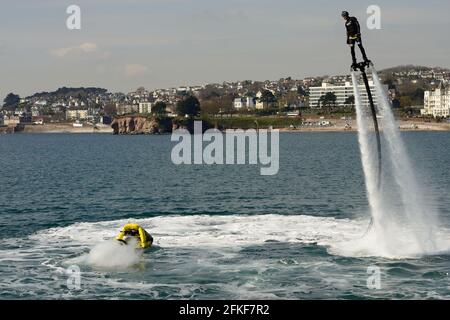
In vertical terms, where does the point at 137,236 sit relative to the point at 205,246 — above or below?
above

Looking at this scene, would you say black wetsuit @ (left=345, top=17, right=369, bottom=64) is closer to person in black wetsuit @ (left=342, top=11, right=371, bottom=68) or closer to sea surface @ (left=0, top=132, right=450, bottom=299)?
person in black wetsuit @ (left=342, top=11, right=371, bottom=68)

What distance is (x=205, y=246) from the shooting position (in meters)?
47.3

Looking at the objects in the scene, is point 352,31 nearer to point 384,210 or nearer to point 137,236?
point 384,210

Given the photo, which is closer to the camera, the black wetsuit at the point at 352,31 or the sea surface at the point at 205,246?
the black wetsuit at the point at 352,31

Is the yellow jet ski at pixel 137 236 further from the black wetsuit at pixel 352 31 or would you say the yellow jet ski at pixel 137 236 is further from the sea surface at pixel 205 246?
the black wetsuit at pixel 352 31

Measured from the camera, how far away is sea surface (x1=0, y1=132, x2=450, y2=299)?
37.8 m

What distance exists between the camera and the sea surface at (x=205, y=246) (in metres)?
37.8

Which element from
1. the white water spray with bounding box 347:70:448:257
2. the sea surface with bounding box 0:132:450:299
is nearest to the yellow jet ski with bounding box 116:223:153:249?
the sea surface with bounding box 0:132:450:299

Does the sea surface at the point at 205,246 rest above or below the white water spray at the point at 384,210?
below

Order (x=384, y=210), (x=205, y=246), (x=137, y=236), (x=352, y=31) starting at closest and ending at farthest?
(x=352, y=31) → (x=137, y=236) → (x=205, y=246) → (x=384, y=210)

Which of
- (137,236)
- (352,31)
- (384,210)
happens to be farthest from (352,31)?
(137,236)

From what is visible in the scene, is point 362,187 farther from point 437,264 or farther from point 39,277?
point 39,277

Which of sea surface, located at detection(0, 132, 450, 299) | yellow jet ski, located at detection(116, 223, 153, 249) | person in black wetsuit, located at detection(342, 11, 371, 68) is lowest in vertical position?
sea surface, located at detection(0, 132, 450, 299)

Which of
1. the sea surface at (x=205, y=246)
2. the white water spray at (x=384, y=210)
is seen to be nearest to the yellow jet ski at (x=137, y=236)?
the sea surface at (x=205, y=246)
